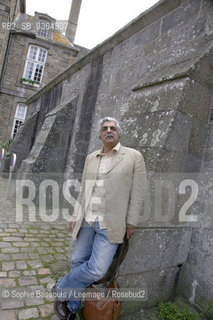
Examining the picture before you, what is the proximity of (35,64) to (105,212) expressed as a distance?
1764cm

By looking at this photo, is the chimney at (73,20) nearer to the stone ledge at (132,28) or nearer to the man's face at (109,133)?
the stone ledge at (132,28)

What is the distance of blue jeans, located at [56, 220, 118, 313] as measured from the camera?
193 centimetres

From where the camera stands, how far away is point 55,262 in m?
3.15

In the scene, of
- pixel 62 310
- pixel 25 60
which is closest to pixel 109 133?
pixel 62 310

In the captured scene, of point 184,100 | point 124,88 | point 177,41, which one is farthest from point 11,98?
point 184,100

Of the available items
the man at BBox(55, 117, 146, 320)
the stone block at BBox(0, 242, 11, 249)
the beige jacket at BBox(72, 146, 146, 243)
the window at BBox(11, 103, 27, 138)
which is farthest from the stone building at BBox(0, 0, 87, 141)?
the beige jacket at BBox(72, 146, 146, 243)

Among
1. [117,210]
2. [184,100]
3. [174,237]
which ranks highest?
[184,100]

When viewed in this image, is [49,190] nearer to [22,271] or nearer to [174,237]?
[22,271]

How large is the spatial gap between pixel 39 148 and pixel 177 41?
4.15 m

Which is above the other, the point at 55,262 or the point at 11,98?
the point at 11,98

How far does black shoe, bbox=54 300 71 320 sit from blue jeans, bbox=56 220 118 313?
5 cm

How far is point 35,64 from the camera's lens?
1689cm

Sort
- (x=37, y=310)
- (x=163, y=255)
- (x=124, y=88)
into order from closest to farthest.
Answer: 1. (x=37, y=310)
2. (x=163, y=255)
3. (x=124, y=88)

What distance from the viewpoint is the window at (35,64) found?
16.8 meters
